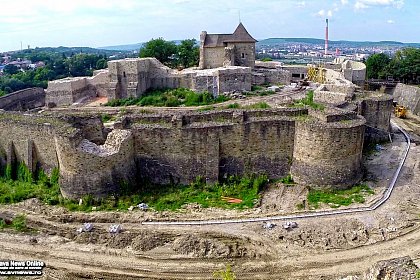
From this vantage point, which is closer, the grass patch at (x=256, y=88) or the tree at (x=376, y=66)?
the grass patch at (x=256, y=88)

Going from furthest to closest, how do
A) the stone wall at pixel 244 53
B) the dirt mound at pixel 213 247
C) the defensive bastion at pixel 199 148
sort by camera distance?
the stone wall at pixel 244 53
the defensive bastion at pixel 199 148
the dirt mound at pixel 213 247

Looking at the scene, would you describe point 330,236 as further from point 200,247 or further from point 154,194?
point 154,194

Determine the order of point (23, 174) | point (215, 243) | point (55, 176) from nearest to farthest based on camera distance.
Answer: point (215, 243), point (55, 176), point (23, 174)

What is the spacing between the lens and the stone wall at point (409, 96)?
109ft

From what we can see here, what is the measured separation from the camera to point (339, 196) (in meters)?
16.4

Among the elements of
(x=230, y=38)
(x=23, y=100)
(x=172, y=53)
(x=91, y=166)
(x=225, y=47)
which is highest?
(x=230, y=38)

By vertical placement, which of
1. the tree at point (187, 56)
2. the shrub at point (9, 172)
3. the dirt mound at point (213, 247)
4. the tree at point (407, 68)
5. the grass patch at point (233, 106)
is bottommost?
the dirt mound at point (213, 247)

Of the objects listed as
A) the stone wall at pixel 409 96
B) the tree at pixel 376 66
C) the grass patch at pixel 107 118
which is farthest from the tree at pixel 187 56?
the tree at pixel 376 66

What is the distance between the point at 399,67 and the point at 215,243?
3858 centimetres

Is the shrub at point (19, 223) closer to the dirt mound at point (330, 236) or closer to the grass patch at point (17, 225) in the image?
the grass patch at point (17, 225)

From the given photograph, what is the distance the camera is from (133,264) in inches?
502

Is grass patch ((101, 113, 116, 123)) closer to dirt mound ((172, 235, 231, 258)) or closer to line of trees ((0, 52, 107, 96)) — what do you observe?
dirt mound ((172, 235, 231, 258))

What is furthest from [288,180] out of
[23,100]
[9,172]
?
[23,100]

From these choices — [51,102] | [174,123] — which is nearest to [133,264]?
[174,123]
